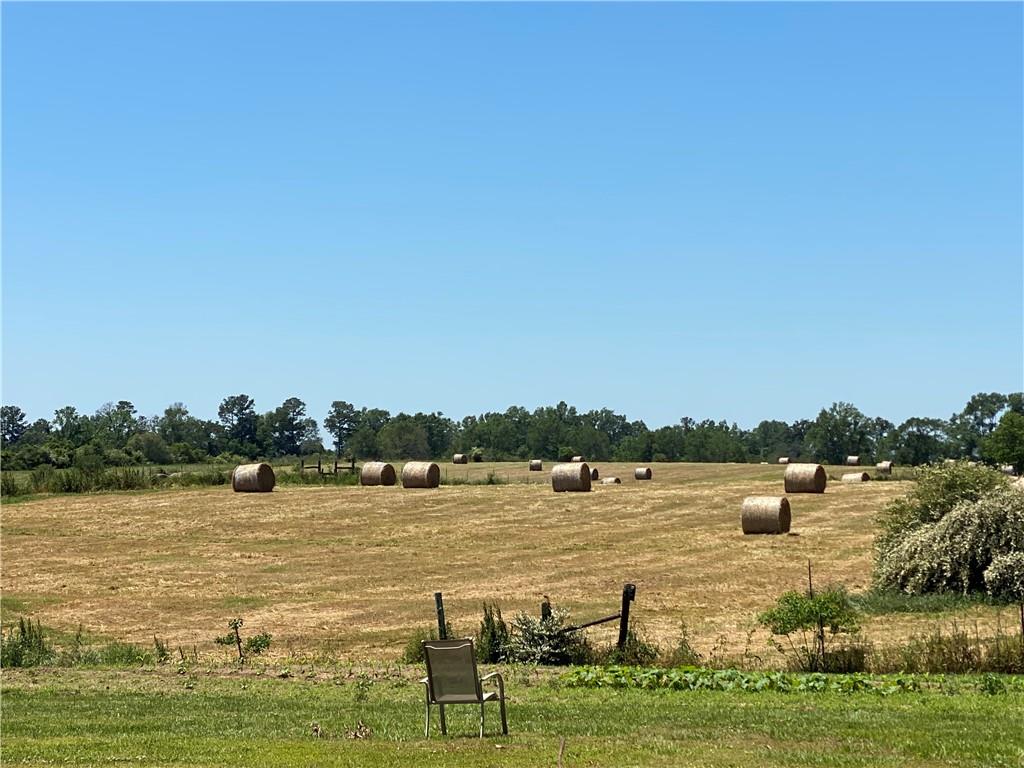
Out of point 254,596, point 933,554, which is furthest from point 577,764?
point 254,596

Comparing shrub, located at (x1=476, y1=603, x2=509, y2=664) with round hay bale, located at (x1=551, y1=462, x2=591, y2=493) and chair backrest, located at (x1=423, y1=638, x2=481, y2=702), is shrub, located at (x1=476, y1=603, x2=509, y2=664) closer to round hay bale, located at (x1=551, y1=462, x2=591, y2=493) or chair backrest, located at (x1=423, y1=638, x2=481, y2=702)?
chair backrest, located at (x1=423, y1=638, x2=481, y2=702)

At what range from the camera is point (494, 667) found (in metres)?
18.8

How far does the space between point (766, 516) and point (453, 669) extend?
30.0 meters

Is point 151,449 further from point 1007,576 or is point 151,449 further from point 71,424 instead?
point 1007,576

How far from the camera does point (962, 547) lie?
27.0m

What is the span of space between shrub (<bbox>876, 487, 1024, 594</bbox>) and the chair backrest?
59.3 feet

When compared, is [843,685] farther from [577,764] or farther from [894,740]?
[577,764]

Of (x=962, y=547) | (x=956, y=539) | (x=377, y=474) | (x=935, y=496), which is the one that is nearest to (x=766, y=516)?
(x=935, y=496)

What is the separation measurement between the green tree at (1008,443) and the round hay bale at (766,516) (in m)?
72.7

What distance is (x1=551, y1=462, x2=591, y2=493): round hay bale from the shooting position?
187 ft

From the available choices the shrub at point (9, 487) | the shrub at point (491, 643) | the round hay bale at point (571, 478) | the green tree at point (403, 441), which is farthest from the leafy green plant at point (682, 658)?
the green tree at point (403, 441)

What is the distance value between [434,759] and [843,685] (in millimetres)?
7166

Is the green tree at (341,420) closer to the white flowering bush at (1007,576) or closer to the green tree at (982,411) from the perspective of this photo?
the green tree at (982,411)

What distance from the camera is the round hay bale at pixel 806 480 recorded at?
54156 millimetres
